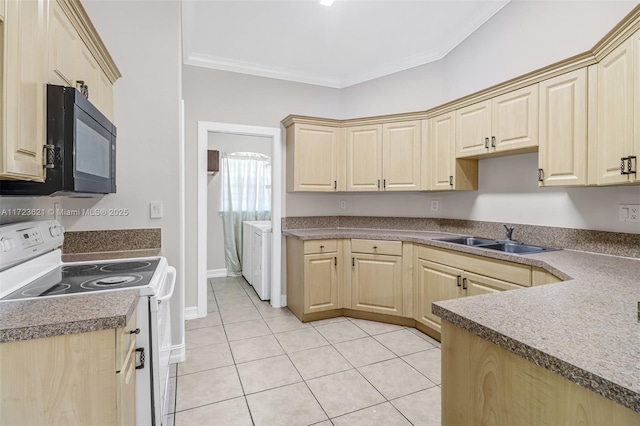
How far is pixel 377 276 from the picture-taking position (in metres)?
3.20

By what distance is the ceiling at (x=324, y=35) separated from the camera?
2662 millimetres

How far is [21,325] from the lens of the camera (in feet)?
3.05

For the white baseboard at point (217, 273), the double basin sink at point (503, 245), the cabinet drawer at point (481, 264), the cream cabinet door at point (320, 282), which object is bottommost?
the white baseboard at point (217, 273)

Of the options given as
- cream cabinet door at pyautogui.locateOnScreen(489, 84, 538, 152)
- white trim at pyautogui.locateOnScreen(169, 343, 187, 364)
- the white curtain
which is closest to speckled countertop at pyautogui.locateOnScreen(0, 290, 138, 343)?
white trim at pyautogui.locateOnScreen(169, 343, 187, 364)

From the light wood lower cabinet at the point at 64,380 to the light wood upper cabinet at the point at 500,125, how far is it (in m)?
2.63

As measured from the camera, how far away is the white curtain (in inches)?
199

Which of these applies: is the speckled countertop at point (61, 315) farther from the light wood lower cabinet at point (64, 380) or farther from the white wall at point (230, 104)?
the white wall at point (230, 104)

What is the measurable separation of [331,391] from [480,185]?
2.21 meters

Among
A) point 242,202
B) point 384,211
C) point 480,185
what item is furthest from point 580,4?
point 242,202

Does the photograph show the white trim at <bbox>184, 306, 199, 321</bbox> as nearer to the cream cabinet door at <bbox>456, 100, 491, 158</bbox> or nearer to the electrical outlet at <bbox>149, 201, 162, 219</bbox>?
the electrical outlet at <bbox>149, 201, 162, 219</bbox>

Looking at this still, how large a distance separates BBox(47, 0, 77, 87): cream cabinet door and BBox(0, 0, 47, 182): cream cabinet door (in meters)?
0.07

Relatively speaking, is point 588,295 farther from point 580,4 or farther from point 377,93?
point 377,93

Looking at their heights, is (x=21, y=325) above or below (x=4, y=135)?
below

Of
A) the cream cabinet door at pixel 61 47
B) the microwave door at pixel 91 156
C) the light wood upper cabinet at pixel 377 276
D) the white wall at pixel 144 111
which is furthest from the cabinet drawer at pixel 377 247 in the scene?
the cream cabinet door at pixel 61 47
